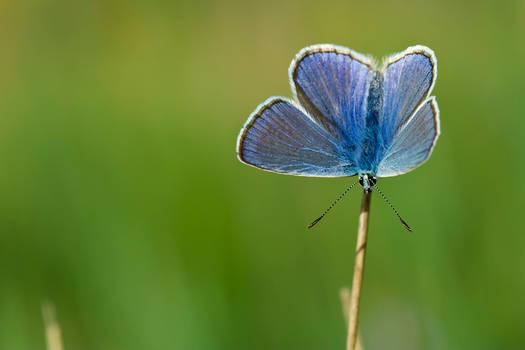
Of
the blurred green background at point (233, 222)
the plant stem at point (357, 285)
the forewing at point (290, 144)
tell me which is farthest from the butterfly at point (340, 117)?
the blurred green background at point (233, 222)

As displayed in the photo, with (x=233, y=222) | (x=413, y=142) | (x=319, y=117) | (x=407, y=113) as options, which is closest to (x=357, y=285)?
(x=413, y=142)

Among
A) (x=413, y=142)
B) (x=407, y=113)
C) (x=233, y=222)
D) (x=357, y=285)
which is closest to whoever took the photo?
(x=357, y=285)

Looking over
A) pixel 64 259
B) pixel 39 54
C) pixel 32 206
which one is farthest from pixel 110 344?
pixel 39 54

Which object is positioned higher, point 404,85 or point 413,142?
point 404,85

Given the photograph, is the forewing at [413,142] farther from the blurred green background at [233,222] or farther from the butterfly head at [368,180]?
the blurred green background at [233,222]

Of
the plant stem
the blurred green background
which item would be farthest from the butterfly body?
the blurred green background

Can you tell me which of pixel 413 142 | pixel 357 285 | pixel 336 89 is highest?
pixel 336 89

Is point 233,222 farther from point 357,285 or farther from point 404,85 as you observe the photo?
point 357,285
